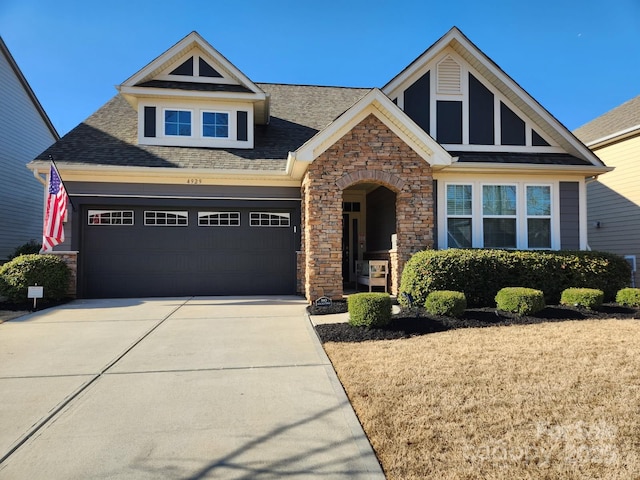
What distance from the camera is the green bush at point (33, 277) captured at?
9.21m

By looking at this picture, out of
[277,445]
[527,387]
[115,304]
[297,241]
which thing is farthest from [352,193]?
[277,445]

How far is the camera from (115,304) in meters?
9.84

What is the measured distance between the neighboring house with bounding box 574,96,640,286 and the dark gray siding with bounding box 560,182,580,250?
15.2ft

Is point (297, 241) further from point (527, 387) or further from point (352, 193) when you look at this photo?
point (527, 387)

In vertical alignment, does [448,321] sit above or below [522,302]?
below

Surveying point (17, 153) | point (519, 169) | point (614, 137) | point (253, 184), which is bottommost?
point (253, 184)

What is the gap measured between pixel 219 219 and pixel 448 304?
6.69 metres

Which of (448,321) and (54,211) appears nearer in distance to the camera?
(448,321)

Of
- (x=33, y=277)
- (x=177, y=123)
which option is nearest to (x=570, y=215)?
(x=177, y=123)

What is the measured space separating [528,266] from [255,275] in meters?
6.65

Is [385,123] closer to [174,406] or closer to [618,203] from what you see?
[174,406]

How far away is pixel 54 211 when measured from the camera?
978cm

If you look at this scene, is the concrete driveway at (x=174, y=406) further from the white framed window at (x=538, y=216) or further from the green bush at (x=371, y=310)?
the white framed window at (x=538, y=216)

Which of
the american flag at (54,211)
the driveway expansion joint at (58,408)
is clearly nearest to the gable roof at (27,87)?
the american flag at (54,211)
